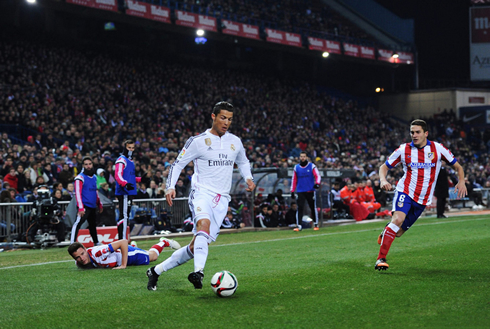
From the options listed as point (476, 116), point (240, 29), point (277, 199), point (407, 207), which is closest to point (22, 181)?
point (277, 199)

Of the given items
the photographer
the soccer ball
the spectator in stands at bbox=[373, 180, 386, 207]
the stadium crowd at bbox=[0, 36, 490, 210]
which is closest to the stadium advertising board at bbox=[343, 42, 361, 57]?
the stadium crowd at bbox=[0, 36, 490, 210]

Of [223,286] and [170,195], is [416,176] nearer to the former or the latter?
[223,286]

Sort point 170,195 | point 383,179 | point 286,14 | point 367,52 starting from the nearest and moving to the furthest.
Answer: point 170,195, point 383,179, point 286,14, point 367,52

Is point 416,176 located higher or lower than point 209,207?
higher

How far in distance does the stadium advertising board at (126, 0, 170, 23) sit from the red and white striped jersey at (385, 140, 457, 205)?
2505 cm

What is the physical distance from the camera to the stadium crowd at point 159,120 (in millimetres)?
21094

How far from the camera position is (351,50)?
144 feet

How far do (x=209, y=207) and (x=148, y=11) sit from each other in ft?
89.8

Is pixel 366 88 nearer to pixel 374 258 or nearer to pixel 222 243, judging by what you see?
pixel 222 243

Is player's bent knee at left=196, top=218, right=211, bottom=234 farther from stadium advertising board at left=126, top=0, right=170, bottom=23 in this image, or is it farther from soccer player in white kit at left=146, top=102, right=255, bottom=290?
stadium advertising board at left=126, top=0, right=170, bottom=23

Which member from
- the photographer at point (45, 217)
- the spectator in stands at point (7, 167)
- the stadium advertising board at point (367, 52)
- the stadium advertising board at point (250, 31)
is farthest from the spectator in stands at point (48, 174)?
the stadium advertising board at point (367, 52)

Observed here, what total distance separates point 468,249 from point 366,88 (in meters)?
43.2

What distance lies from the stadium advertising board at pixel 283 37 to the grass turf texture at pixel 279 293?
97.5ft

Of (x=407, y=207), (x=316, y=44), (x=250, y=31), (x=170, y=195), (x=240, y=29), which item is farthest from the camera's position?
(x=316, y=44)
